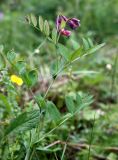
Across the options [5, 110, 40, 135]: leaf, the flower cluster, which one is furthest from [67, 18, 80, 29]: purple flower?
[5, 110, 40, 135]: leaf

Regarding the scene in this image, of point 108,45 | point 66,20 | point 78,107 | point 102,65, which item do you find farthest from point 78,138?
point 108,45

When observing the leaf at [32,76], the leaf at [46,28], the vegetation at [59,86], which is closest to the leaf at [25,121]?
the vegetation at [59,86]

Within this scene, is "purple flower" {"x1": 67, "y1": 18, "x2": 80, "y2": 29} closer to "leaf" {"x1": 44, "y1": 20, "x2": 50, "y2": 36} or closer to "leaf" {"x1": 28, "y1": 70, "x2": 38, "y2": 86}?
"leaf" {"x1": 44, "y1": 20, "x2": 50, "y2": 36}

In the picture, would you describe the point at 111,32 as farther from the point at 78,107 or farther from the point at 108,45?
the point at 78,107

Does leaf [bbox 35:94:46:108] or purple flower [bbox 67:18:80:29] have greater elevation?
purple flower [bbox 67:18:80:29]

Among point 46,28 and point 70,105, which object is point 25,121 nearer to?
point 70,105

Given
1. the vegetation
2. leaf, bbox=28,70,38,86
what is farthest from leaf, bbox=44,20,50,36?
leaf, bbox=28,70,38,86

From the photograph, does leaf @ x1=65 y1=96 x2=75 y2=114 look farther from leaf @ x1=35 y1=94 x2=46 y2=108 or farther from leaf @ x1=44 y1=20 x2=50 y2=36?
leaf @ x1=44 y1=20 x2=50 y2=36

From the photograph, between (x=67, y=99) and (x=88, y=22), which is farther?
(x=88, y=22)
